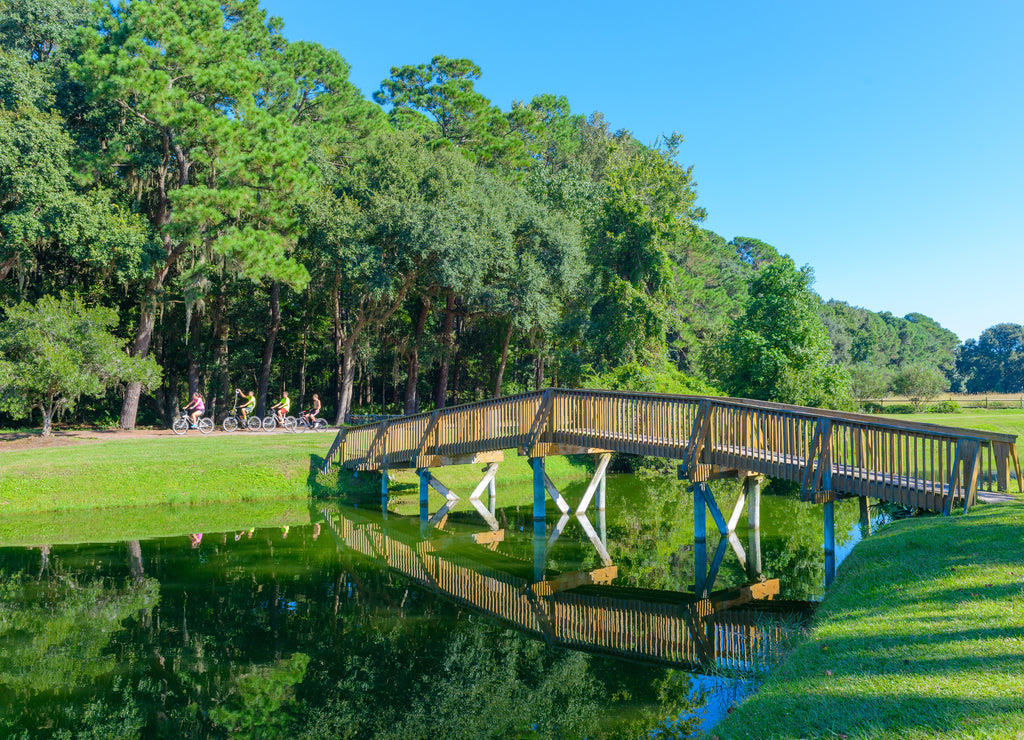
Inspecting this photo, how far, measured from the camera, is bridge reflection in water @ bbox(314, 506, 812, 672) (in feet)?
36.4

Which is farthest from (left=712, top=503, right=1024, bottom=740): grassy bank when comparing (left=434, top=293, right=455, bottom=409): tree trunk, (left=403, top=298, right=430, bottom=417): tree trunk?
(left=434, top=293, right=455, bottom=409): tree trunk

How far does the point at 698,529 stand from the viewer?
1673cm

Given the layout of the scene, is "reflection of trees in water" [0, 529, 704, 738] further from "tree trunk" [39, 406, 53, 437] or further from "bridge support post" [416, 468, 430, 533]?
"tree trunk" [39, 406, 53, 437]

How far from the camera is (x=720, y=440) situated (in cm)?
1571

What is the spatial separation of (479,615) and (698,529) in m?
6.12

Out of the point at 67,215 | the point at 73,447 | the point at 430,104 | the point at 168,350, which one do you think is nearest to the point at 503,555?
the point at 73,447

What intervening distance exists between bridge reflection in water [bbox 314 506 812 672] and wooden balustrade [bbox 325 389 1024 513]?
2465mm

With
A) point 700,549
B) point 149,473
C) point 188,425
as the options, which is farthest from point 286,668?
point 188,425

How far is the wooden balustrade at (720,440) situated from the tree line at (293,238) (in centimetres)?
1172

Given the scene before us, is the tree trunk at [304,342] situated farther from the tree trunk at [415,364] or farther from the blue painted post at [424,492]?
the blue painted post at [424,492]

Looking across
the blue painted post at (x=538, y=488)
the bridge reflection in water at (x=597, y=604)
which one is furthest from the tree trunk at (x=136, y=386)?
the blue painted post at (x=538, y=488)

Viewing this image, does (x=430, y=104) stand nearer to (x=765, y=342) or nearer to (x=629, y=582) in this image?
(x=765, y=342)

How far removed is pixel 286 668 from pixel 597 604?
5.92 metres

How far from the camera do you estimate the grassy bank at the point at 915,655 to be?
6.09m
